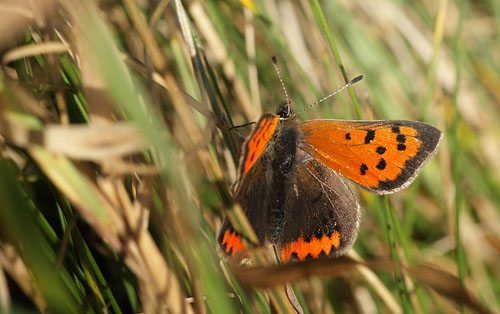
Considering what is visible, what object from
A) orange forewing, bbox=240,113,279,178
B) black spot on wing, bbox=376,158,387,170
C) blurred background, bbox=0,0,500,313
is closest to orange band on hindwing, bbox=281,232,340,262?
blurred background, bbox=0,0,500,313

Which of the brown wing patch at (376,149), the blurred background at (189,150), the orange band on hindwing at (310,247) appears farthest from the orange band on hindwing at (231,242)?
the brown wing patch at (376,149)

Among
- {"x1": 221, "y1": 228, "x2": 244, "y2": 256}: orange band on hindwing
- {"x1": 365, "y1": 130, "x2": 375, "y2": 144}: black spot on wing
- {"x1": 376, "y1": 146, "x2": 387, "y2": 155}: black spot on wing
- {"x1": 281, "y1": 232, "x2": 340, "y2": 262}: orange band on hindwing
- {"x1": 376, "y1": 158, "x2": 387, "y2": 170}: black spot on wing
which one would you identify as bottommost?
{"x1": 281, "y1": 232, "x2": 340, "y2": 262}: orange band on hindwing

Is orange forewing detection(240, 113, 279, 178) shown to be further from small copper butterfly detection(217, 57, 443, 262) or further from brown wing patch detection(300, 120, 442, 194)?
brown wing patch detection(300, 120, 442, 194)

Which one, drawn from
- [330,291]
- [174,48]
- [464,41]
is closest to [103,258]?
[174,48]

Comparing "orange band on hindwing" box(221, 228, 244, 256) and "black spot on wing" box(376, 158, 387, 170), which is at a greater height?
"black spot on wing" box(376, 158, 387, 170)

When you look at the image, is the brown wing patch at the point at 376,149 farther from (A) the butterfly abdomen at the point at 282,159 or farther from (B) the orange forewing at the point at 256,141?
(B) the orange forewing at the point at 256,141

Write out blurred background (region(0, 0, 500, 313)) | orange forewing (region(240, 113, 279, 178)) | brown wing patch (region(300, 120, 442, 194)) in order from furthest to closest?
1. brown wing patch (region(300, 120, 442, 194))
2. orange forewing (region(240, 113, 279, 178))
3. blurred background (region(0, 0, 500, 313))

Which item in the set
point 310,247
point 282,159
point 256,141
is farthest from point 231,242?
point 282,159
